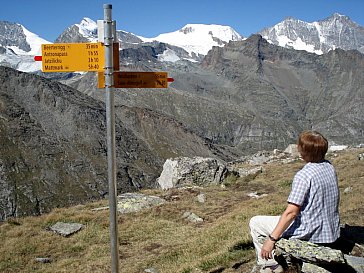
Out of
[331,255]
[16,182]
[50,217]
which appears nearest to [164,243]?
[50,217]

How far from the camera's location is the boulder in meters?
33.9

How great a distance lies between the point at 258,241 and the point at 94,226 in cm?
1148

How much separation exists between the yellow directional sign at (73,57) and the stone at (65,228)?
11.7 meters

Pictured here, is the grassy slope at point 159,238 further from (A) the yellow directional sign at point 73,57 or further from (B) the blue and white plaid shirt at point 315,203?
(A) the yellow directional sign at point 73,57

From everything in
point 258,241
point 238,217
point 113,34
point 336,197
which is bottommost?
point 238,217

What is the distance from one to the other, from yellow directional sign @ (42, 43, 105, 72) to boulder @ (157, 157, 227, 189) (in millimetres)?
25729

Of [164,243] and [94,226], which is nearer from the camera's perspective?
[164,243]

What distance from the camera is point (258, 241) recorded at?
9.52 metres

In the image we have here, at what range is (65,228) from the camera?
1914 cm

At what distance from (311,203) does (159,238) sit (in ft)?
32.8

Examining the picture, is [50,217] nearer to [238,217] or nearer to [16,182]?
[238,217]

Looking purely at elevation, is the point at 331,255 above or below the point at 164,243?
above

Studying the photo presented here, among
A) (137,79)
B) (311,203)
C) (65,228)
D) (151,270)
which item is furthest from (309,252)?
(65,228)

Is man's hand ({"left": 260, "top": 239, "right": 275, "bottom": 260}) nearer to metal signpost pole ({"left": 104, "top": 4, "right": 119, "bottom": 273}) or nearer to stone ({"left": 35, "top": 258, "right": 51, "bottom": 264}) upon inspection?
metal signpost pole ({"left": 104, "top": 4, "right": 119, "bottom": 273})
